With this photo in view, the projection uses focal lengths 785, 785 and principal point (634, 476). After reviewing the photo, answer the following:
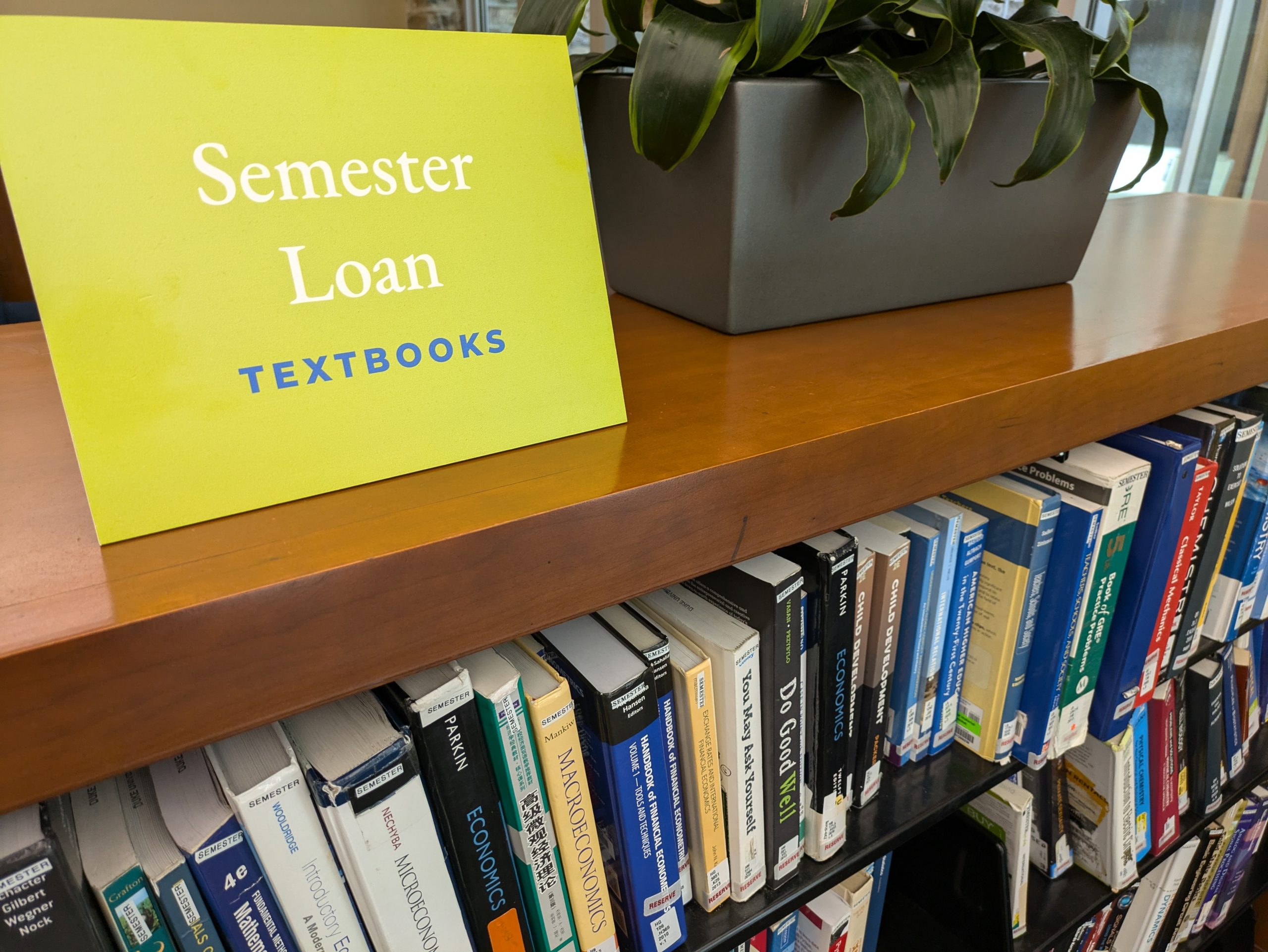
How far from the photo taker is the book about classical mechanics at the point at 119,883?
13.5 inches

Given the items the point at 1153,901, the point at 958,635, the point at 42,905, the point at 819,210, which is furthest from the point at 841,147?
the point at 1153,901

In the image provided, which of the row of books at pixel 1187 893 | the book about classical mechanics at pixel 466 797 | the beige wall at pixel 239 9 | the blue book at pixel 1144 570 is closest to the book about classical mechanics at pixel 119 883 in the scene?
the book about classical mechanics at pixel 466 797

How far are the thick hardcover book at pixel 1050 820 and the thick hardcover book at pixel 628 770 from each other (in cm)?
47

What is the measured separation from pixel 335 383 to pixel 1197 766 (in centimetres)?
105

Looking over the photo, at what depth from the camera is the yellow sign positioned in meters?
0.31

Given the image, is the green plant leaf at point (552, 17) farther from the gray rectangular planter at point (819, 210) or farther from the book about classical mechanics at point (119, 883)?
the book about classical mechanics at point (119, 883)

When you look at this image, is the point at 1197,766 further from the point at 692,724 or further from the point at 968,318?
the point at 692,724

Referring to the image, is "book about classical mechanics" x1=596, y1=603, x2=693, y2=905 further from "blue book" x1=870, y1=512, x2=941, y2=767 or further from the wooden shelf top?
"blue book" x1=870, y1=512, x2=941, y2=767

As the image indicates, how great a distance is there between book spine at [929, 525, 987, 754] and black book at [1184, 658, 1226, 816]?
0.41 meters

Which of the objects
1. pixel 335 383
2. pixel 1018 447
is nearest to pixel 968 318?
pixel 1018 447

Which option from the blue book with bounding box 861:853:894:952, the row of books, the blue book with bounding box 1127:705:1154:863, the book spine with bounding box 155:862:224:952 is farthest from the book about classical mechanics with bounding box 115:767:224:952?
the row of books

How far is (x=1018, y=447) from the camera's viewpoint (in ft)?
1.69

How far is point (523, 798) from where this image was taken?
44cm

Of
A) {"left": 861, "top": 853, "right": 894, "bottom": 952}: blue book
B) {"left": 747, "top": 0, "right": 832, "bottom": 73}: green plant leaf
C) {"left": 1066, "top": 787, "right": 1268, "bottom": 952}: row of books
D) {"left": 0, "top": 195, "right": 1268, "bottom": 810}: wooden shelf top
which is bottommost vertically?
{"left": 1066, "top": 787, "right": 1268, "bottom": 952}: row of books
